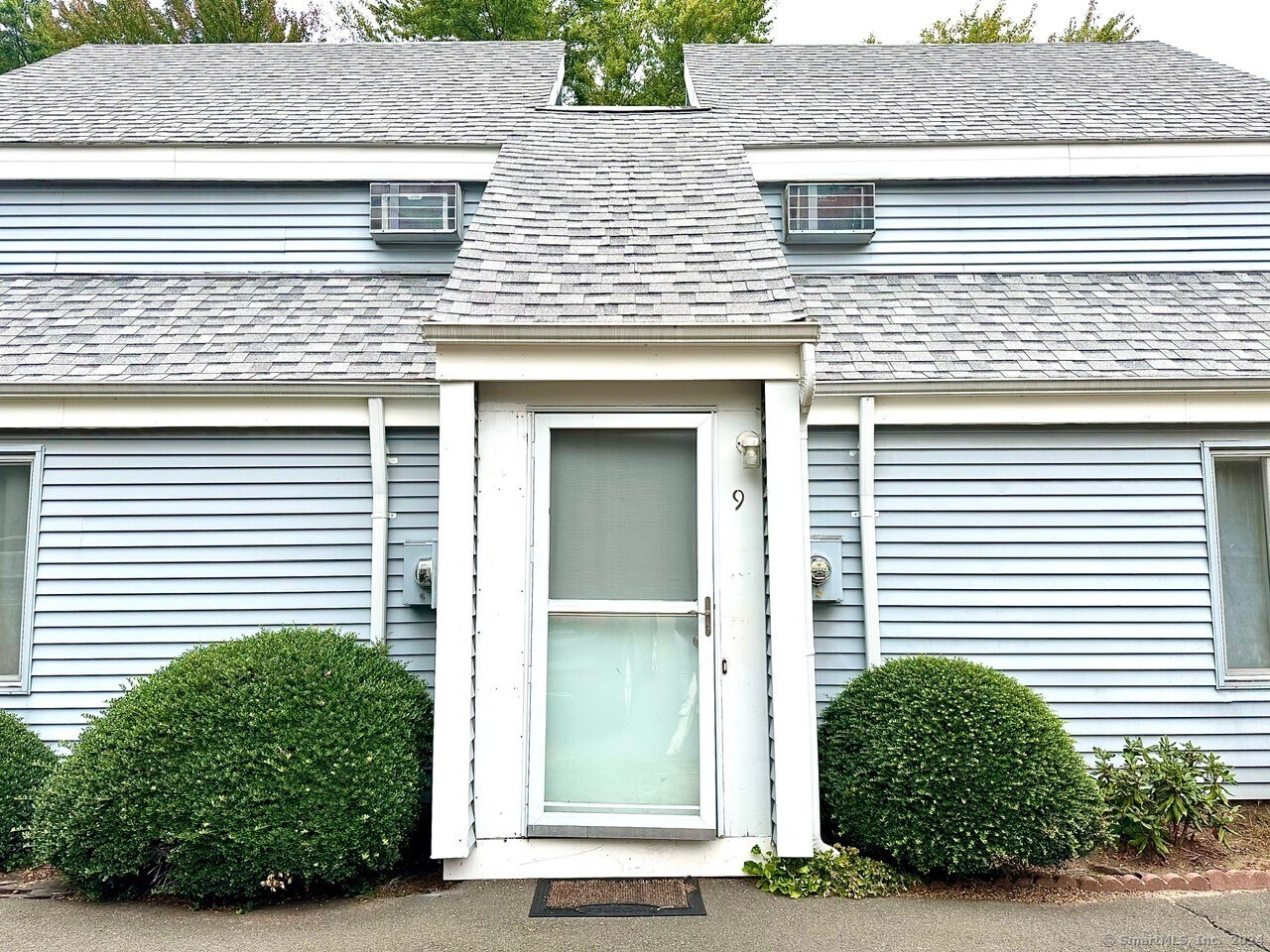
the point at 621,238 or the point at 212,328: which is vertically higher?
the point at 621,238

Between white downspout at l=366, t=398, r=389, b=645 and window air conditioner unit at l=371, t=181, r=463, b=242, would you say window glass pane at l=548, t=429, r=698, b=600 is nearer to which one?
white downspout at l=366, t=398, r=389, b=645

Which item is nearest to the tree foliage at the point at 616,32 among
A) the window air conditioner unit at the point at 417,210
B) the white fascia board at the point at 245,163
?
the white fascia board at the point at 245,163

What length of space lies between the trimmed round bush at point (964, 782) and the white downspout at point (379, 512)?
2.92 m

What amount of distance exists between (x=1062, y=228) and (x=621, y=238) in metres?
3.98

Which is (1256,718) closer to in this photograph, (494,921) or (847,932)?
(847,932)

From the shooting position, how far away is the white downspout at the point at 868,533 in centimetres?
544

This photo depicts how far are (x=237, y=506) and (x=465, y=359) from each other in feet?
7.47

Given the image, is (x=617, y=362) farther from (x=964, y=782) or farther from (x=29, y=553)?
(x=29, y=553)

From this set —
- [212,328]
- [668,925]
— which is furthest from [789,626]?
[212,328]

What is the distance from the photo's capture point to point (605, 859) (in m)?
4.20

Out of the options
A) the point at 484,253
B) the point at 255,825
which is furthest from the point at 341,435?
the point at 255,825

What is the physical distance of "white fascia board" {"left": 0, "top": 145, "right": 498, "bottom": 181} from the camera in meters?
7.04

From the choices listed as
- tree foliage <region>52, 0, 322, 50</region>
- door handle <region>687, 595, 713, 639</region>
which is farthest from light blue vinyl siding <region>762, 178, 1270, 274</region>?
tree foliage <region>52, 0, 322, 50</region>

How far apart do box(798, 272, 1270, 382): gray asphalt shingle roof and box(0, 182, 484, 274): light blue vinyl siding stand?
3.34m
